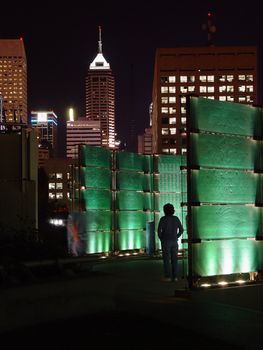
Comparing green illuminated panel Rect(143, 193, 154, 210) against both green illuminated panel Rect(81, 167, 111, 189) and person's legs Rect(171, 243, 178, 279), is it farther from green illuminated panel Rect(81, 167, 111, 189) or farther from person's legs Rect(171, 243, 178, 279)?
person's legs Rect(171, 243, 178, 279)

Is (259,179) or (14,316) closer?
(14,316)

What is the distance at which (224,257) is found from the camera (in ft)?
45.4

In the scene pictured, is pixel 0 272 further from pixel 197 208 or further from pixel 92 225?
pixel 92 225

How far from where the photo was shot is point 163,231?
1606 centimetres

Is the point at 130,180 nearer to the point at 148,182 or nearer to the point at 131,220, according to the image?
the point at 148,182

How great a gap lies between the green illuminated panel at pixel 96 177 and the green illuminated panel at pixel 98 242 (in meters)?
1.49

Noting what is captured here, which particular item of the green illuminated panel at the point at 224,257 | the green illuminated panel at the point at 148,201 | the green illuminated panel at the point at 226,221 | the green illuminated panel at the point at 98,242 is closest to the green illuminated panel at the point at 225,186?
the green illuminated panel at the point at 226,221

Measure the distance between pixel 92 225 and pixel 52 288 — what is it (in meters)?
13.2

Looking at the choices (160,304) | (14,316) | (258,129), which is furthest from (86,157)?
(14,316)

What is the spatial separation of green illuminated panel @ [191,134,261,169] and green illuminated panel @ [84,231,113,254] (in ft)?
28.6

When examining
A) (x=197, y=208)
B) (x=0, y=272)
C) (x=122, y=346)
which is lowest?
(x=122, y=346)

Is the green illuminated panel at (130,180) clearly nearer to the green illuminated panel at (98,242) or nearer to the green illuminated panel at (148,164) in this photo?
the green illuminated panel at (148,164)

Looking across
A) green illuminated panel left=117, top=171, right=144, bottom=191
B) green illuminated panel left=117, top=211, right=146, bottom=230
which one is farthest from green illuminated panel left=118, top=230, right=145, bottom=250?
green illuminated panel left=117, top=171, right=144, bottom=191

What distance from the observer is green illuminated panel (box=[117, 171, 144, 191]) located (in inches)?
953
